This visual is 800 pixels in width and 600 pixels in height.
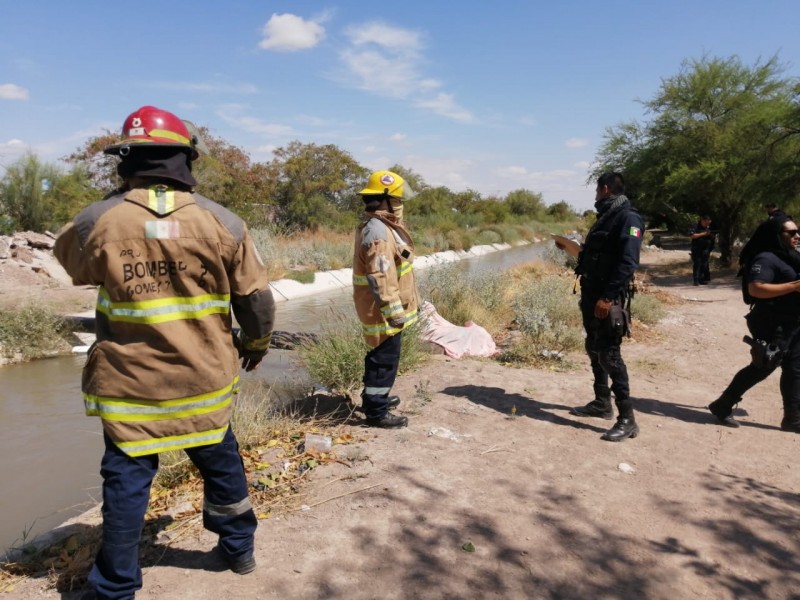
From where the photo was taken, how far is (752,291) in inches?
183

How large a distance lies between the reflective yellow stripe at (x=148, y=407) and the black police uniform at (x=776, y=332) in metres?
4.33

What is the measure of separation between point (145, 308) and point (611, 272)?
331 centimetres

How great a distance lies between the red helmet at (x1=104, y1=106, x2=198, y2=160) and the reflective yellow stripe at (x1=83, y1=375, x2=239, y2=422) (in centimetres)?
101

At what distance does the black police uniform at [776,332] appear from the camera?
4.59m

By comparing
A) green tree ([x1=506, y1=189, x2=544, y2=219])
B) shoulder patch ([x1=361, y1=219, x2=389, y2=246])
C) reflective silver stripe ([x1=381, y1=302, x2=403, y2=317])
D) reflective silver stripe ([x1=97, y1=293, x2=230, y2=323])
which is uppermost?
green tree ([x1=506, y1=189, x2=544, y2=219])

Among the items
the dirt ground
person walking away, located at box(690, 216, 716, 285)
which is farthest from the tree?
the dirt ground

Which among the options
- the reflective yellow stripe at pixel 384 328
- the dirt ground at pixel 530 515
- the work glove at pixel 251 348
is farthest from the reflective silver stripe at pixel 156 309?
the reflective yellow stripe at pixel 384 328

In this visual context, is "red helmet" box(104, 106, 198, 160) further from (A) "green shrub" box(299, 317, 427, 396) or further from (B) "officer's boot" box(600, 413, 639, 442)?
(B) "officer's boot" box(600, 413, 639, 442)

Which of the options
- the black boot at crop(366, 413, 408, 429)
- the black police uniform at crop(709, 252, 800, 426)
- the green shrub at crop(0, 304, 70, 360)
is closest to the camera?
the black boot at crop(366, 413, 408, 429)

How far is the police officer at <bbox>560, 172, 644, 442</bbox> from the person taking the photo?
4.17 m

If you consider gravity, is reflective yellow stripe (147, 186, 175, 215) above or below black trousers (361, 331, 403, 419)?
above

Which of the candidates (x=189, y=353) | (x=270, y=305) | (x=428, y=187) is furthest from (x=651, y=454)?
(x=428, y=187)

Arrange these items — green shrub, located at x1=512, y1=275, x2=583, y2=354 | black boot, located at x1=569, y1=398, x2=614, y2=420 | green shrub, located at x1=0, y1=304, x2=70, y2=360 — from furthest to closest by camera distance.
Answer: green shrub, located at x1=0, y1=304, x2=70, y2=360, green shrub, located at x1=512, y1=275, x2=583, y2=354, black boot, located at x1=569, y1=398, x2=614, y2=420

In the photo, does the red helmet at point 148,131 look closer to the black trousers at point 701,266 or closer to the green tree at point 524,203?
the black trousers at point 701,266
